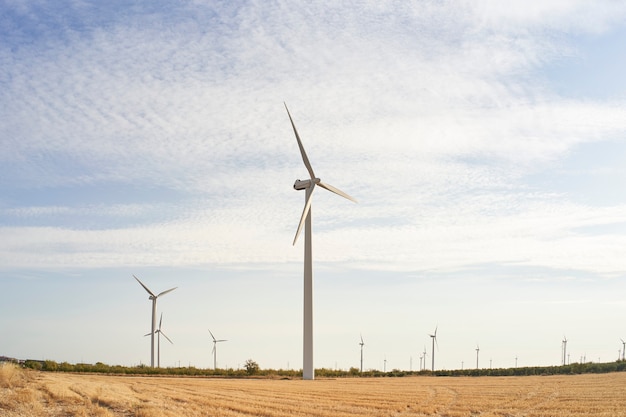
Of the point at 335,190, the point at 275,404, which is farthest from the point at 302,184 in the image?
the point at 275,404

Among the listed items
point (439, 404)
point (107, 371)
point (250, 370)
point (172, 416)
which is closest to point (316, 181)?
point (250, 370)

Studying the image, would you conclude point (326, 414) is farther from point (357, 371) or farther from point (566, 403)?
point (357, 371)

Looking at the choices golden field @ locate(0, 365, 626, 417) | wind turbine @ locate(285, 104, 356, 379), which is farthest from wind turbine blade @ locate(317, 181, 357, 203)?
golden field @ locate(0, 365, 626, 417)

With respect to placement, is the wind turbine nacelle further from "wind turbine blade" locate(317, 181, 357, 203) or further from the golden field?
the golden field

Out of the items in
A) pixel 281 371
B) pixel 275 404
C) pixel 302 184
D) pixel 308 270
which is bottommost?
pixel 281 371

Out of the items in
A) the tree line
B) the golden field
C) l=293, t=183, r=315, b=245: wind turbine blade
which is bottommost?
the tree line

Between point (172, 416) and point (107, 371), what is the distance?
65.6 meters

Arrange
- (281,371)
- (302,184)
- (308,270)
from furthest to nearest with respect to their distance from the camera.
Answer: (281,371), (302,184), (308,270)

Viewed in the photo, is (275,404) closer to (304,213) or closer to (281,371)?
(304,213)

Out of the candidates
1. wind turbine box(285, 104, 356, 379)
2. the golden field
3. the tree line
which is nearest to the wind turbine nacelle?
wind turbine box(285, 104, 356, 379)

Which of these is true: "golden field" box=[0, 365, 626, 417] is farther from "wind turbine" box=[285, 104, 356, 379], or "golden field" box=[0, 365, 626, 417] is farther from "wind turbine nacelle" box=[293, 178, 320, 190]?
"wind turbine nacelle" box=[293, 178, 320, 190]

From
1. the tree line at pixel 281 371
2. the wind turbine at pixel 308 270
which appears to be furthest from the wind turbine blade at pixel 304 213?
the tree line at pixel 281 371

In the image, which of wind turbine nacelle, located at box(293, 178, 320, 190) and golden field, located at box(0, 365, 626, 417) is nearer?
golden field, located at box(0, 365, 626, 417)

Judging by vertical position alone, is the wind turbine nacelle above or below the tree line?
above
